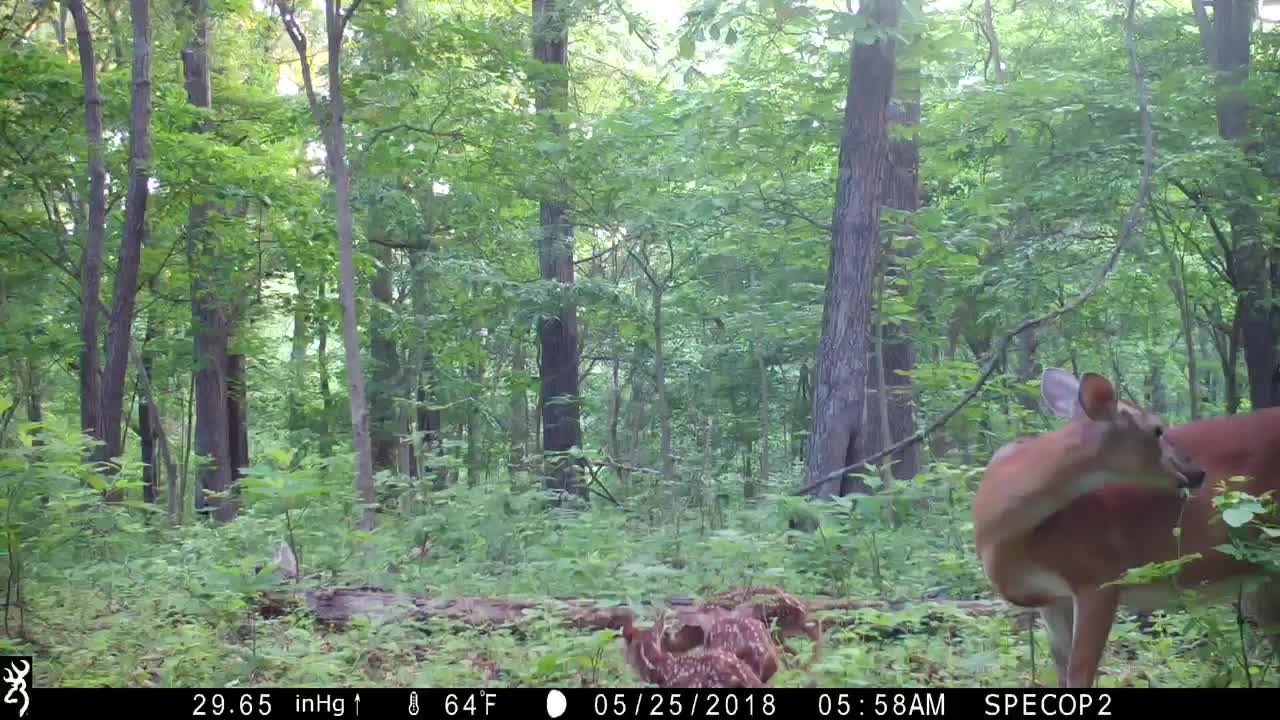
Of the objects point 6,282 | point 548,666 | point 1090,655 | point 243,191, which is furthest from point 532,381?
point 1090,655

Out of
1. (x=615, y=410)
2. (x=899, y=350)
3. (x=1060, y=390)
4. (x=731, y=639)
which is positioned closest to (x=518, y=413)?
(x=615, y=410)

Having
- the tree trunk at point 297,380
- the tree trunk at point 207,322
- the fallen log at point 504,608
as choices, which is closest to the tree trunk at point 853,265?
the fallen log at point 504,608

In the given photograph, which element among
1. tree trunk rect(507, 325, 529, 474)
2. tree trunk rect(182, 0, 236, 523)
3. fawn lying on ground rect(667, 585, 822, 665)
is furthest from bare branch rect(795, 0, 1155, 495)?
tree trunk rect(182, 0, 236, 523)

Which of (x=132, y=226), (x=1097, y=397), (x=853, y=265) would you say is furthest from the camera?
(x=132, y=226)

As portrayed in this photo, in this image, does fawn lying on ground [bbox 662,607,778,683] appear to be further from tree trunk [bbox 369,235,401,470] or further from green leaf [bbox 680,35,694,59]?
tree trunk [bbox 369,235,401,470]

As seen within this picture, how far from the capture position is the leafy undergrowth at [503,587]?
177 inches

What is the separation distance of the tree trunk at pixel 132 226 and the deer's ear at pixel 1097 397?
34.6 feet

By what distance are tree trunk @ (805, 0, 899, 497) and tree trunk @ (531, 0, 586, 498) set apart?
4.09m

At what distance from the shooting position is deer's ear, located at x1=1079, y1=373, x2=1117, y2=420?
3.32 metres

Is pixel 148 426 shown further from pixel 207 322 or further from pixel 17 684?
pixel 17 684

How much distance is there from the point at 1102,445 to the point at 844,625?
223 cm

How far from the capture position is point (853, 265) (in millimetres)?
9094

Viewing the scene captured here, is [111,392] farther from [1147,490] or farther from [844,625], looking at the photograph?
[1147,490]
